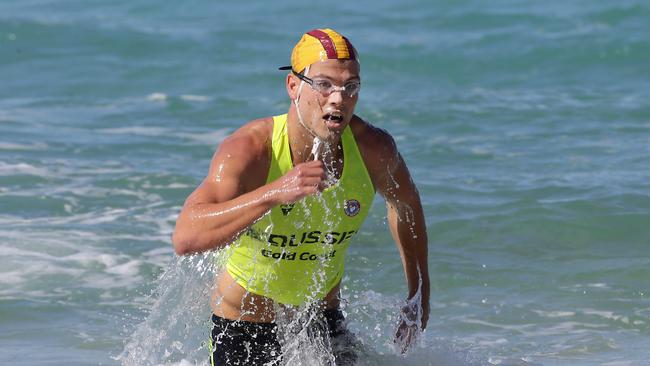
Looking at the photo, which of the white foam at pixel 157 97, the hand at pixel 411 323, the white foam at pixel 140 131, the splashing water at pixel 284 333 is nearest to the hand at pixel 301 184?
the splashing water at pixel 284 333

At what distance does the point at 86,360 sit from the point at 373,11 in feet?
53.0

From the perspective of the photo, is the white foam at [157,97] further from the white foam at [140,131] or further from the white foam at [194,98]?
the white foam at [140,131]

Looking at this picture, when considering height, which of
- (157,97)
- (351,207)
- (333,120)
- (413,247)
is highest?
(333,120)

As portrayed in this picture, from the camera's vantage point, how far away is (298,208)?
4.59 m

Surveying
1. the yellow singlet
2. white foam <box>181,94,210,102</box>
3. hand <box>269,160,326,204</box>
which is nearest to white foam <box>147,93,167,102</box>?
white foam <box>181,94,210,102</box>

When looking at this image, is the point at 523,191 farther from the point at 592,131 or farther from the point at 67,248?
the point at 67,248

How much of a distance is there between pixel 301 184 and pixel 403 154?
28.5 feet

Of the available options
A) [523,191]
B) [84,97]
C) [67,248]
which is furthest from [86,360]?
[84,97]

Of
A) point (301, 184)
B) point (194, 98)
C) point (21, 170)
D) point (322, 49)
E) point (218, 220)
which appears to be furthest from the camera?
point (194, 98)

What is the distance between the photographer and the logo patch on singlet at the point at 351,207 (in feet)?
15.3

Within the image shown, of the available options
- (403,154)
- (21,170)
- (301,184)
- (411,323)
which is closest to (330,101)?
(301,184)

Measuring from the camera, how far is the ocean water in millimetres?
7320

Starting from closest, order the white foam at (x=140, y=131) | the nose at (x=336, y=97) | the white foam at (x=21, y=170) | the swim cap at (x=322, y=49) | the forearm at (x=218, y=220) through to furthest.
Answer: the forearm at (x=218, y=220), the nose at (x=336, y=97), the swim cap at (x=322, y=49), the white foam at (x=21, y=170), the white foam at (x=140, y=131)

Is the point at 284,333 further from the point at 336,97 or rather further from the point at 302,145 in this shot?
the point at 336,97
